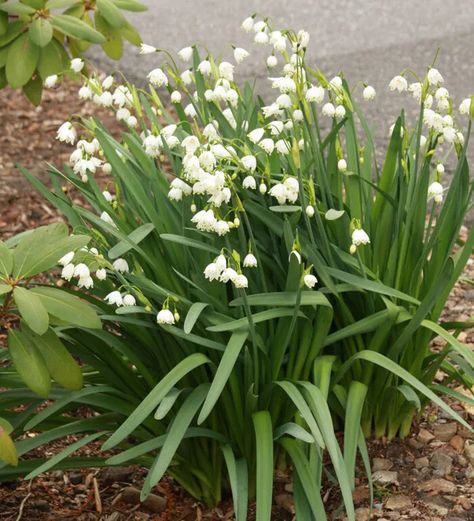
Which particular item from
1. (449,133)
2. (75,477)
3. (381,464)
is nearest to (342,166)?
(449,133)

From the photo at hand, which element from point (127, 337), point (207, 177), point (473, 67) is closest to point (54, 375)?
point (127, 337)

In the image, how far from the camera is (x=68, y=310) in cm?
236

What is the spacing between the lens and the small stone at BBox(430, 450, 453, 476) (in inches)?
115

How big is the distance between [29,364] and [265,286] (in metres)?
0.63

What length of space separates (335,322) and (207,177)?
0.70 metres

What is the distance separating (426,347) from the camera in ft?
9.41

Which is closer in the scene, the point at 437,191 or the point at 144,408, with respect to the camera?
the point at 144,408

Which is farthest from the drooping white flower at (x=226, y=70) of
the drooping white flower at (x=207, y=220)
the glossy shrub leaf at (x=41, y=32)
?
the drooping white flower at (x=207, y=220)

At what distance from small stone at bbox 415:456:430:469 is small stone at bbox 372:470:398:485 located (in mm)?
79

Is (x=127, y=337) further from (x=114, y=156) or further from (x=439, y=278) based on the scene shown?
(x=439, y=278)

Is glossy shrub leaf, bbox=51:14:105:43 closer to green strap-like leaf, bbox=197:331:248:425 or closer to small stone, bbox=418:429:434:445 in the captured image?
green strap-like leaf, bbox=197:331:248:425

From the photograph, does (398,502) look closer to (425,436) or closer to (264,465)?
(425,436)

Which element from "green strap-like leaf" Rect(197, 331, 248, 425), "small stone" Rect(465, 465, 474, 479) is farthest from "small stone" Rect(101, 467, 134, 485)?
"small stone" Rect(465, 465, 474, 479)

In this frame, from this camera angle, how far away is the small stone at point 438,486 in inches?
112
